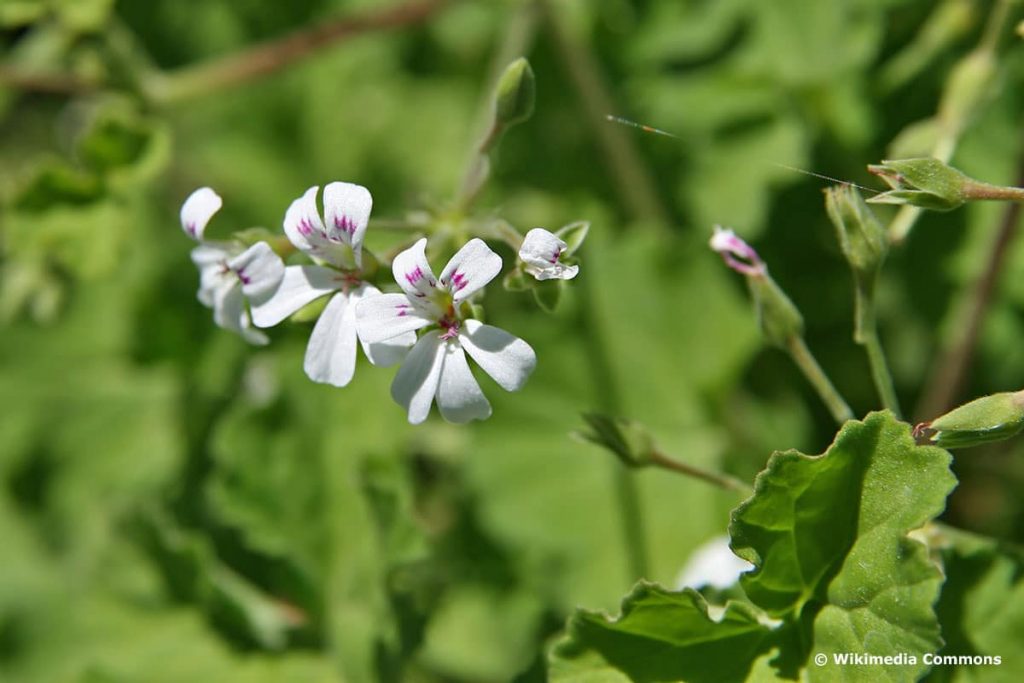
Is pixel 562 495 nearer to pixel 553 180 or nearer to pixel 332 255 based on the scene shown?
pixel 553 180

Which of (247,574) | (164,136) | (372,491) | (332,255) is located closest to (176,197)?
(164,136)

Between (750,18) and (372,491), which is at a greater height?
(750,18)

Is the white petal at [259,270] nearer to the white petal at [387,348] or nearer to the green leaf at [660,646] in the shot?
the white petal at [387,348]

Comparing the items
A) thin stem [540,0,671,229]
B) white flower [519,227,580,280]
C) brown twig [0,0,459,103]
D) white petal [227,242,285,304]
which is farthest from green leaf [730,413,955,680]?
brown twig [0,0,459,103]

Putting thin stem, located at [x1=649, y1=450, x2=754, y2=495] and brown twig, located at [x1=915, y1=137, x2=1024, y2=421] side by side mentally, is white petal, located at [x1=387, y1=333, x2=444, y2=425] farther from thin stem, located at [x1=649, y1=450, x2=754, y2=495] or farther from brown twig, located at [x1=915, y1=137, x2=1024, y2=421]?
brown twig, located at [x1=915, y1=137, x2=1024, y2=421]

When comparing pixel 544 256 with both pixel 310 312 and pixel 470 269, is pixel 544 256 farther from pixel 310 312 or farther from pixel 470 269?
pixel 310 312

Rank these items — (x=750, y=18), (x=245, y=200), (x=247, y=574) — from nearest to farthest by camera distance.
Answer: (x=247, y=574) → (x=750, y=18) → (x=245, y=200)
